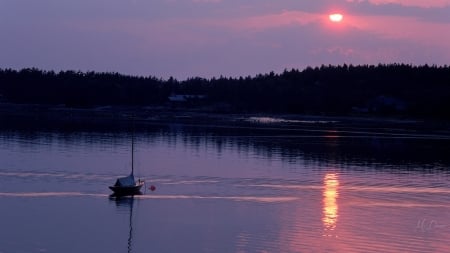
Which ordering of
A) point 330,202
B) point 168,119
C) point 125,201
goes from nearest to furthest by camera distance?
point 125,201, point 330,202, point 168,119

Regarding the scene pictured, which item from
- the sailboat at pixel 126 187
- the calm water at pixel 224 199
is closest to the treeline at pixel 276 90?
the calm water at pixel 224 199

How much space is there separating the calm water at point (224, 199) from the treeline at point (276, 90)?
67170 millimetres

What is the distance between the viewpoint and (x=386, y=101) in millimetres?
123438

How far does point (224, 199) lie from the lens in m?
32.2

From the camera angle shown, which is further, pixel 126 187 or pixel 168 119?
pixel 168 119

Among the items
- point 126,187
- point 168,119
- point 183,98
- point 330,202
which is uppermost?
point 183,98

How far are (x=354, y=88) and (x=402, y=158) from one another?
88.1m

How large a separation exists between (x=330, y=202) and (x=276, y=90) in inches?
4315

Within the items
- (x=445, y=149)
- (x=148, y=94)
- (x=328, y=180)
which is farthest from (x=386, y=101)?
(x=328, y=180)

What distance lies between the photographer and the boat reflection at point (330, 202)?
27.0 m

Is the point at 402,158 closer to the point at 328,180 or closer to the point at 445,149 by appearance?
the point at 445,149

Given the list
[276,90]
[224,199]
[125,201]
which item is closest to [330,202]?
[224,199]

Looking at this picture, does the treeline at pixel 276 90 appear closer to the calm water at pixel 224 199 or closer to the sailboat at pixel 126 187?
the calm water at pixel 224 199

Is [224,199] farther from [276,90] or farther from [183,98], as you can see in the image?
[183,98]
